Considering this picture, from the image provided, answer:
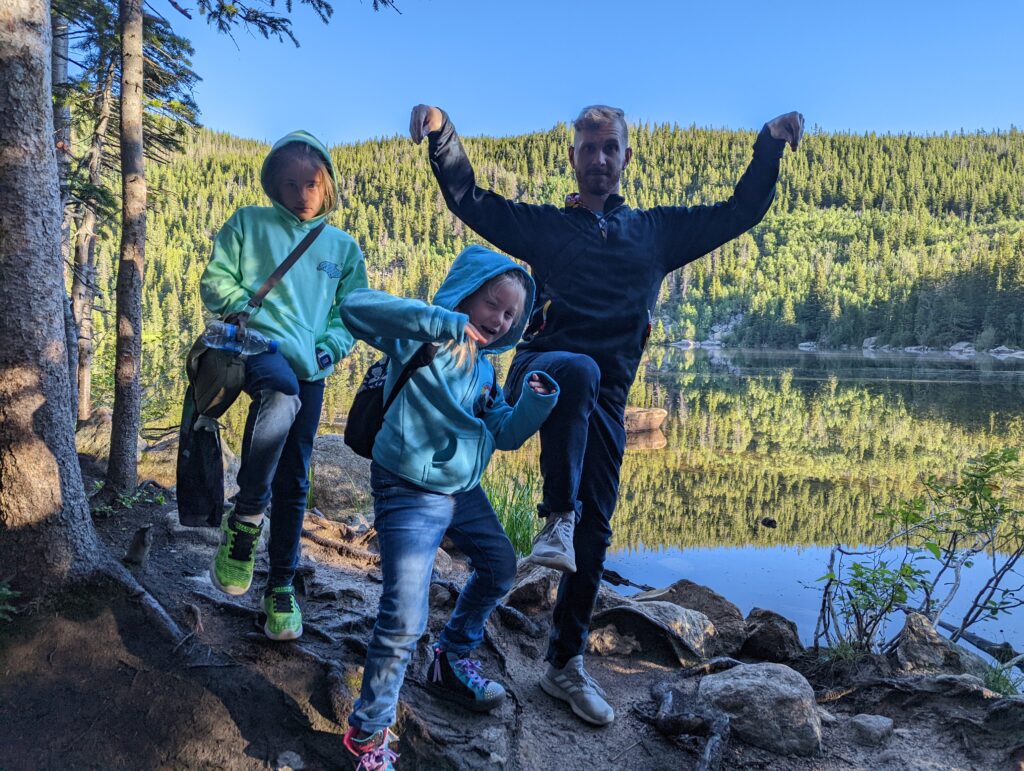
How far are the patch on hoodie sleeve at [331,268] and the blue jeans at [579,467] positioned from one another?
788 millimetres

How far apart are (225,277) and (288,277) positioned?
0.22 meters

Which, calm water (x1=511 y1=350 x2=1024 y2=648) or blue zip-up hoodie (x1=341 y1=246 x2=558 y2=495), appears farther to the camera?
calm water (x1=511 y1=350 x2=1024 y2=648)

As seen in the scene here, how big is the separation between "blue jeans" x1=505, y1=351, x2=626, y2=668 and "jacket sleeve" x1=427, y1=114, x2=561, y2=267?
0.46 metres

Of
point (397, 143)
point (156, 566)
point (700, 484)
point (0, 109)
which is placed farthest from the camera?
point (397, 143)

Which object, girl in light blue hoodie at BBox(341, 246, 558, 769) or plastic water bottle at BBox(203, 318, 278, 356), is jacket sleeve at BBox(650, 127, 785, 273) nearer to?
girl in light blue hoodie at BBox(341, 246, 558, 769)

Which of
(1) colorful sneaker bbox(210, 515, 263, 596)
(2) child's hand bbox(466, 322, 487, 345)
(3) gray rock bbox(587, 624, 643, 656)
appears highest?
(2) child's hand bbox(466, 322, 487, 345)

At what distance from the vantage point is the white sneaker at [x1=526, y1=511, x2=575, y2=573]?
90.9 inches

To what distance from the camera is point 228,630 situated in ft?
8.84

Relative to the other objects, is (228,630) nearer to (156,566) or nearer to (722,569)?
(156,566)

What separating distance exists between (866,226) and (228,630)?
7307 inches

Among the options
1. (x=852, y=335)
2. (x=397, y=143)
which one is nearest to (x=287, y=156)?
(x=852, y=335)

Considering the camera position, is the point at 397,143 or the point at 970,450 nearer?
the point at 970,450

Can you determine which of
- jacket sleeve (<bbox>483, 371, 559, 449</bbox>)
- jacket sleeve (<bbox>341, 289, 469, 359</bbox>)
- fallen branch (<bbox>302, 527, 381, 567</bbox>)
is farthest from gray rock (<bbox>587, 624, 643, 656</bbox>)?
jacket sleeve (<bbox>341, 289, 469, 359</bbox>)

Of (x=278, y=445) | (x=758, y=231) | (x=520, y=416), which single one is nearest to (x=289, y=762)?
(x=278, y=445)
